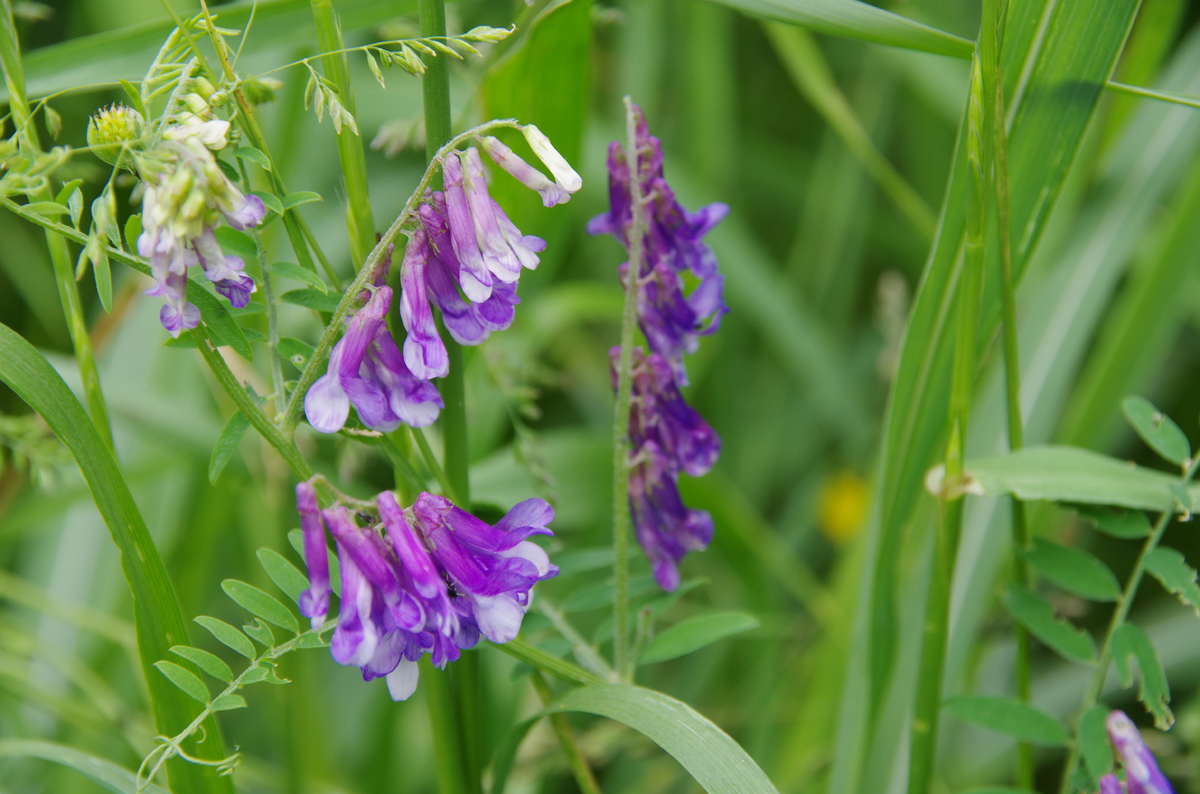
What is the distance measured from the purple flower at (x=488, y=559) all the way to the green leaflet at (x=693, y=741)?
4.6 inches

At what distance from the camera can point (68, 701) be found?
100 cm

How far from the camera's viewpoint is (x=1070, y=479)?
0.72m

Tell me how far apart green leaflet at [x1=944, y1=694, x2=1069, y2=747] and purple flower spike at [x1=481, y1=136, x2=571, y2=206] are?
57 cm

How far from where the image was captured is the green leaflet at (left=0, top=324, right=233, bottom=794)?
1.77 ft

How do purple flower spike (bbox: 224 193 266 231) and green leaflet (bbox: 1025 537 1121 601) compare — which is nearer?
purple flower spike (bbox: 224 193 266 231)

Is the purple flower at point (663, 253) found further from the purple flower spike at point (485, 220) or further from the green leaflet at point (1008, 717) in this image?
the green leaflet at point (1008, 717)

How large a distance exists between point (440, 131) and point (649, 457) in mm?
290

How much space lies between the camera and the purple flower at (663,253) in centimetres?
64

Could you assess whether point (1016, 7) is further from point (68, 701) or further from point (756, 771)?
point (68, 701)

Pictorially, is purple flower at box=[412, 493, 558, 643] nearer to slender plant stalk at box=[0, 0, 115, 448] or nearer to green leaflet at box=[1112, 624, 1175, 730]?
slender plant stalk at box=[0, 0, 115, 448]

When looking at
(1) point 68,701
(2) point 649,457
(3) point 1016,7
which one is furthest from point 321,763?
(3) point 1016,7

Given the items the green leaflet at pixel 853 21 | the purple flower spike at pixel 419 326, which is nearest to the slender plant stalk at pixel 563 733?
the purple flower spike at pixel 419 326

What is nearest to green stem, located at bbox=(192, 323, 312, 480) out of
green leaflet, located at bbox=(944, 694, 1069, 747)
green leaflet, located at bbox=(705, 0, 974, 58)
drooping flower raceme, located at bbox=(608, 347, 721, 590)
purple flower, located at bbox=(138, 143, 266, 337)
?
purple flower, located at bbox=(138, 143, 266, 337)

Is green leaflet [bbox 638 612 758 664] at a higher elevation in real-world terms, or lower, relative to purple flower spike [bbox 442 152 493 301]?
lower
